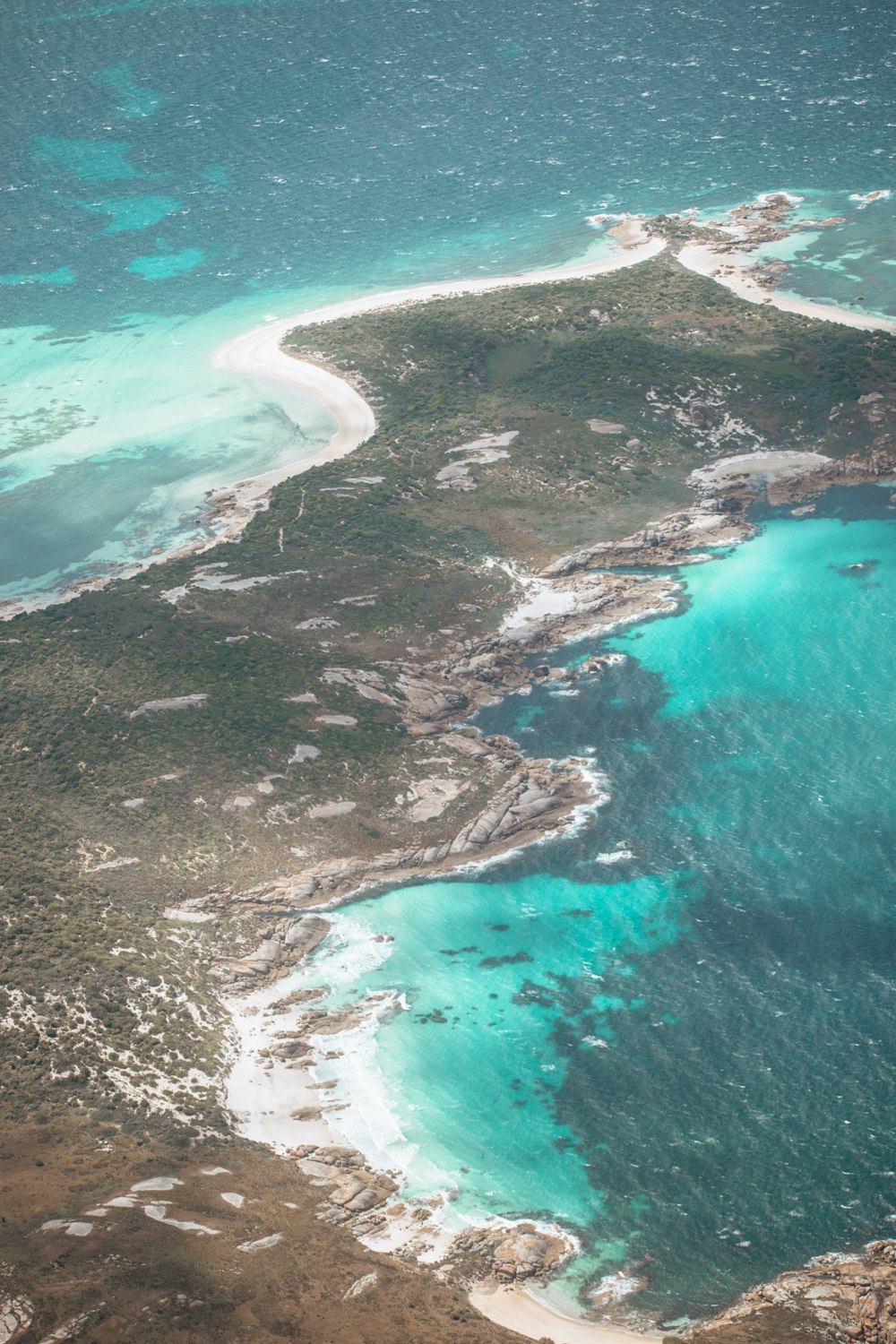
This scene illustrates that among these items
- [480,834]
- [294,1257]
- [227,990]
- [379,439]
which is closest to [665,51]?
[379,439]

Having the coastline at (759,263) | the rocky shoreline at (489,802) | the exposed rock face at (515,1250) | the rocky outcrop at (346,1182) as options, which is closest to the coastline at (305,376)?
the coastline at (759,263)

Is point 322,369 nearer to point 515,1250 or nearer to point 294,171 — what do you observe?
point 294,171

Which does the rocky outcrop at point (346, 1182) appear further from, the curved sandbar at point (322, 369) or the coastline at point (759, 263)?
the coastline at point (759, 263)

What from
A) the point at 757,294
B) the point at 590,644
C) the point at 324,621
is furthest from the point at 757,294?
the point at 324,621

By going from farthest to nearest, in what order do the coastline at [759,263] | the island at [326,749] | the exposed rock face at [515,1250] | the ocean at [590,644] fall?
the coastline at [759,263] → the ocean at [590,644] → the exposed rock face at [515,1250] → the island at [326,749]

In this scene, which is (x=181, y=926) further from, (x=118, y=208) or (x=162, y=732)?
(x=118, y=208)

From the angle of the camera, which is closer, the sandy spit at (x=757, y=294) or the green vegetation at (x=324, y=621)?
the green vegetation at (x=324, y=621)

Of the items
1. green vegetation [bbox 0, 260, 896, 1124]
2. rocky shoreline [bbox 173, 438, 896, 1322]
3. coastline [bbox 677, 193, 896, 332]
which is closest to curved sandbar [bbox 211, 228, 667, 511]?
green vegetation [bbox 0, 260, 896, 1124]
